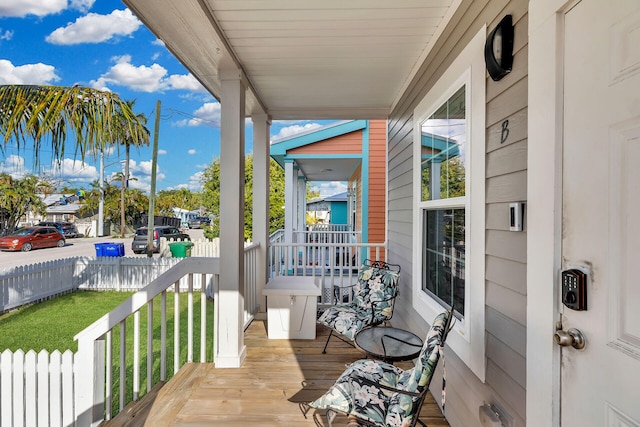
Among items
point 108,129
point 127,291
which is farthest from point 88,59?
point 108,129

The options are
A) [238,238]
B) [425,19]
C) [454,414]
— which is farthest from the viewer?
[238,238]

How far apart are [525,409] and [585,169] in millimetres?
949

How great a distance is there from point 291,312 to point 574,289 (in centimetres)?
276

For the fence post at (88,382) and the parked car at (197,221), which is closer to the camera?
the fence post at (88,382)

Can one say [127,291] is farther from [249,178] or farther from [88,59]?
[88,59]

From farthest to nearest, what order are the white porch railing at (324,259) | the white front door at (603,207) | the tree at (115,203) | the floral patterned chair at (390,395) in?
the tree at (115,203)
the white porch railing at (324,259)
the floral patterned chair at (390,395)
the white front door at (603,207)

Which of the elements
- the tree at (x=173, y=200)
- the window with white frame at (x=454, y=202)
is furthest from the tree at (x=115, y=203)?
the window with white frame at (x=454, y=202)

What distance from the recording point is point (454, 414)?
192cm

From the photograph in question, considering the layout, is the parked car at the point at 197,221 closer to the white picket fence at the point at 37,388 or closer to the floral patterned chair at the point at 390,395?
the white picket fence at the point at 37,388

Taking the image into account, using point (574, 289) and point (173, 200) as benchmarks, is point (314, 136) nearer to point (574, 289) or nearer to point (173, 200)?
point (574, 289)

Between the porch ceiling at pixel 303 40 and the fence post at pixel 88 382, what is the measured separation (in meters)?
2.04

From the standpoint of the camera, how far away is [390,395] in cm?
175

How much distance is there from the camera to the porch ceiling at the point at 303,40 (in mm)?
1985

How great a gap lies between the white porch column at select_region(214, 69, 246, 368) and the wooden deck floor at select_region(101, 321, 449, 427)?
22 centimetres
